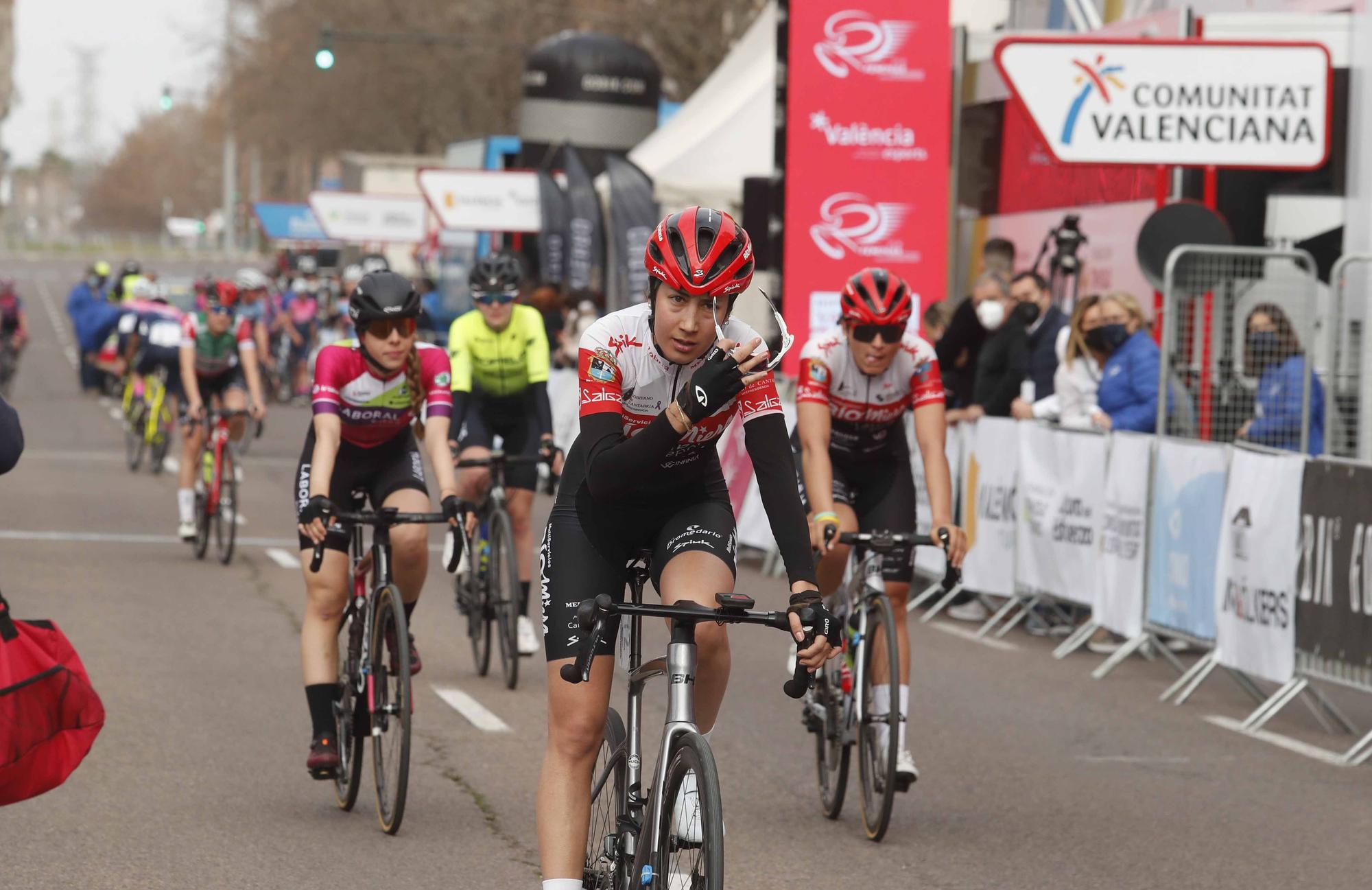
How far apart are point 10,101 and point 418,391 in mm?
141136

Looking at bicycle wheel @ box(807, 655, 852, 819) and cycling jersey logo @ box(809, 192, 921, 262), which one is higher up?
cycling jersey logo @ box(809, 192, 921, 262)

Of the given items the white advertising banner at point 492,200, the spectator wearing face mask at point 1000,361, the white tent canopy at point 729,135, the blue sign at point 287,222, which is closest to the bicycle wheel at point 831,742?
the spectator wearing face mask at point 1000,361

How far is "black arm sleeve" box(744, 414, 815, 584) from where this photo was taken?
16.4ft

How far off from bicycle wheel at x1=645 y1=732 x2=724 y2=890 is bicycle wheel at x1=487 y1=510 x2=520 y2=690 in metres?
5.75

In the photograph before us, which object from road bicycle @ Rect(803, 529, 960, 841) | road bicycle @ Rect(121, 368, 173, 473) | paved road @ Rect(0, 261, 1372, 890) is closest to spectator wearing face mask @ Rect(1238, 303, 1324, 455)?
paved road @ Rect(0, 261, 1372, 890)

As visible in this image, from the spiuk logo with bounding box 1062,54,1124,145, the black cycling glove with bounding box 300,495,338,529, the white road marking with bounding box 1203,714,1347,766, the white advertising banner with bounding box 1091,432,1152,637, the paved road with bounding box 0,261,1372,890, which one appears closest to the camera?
the paved road with bounding box 0,261,1372,890

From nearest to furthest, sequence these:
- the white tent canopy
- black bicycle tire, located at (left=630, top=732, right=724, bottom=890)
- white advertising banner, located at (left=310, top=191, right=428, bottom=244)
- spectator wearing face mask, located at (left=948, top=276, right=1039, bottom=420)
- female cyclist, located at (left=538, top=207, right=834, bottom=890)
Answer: black bicycle tire, located at (left=630, top=732, right=724, bottom=890)
female cyclist, located at (left=538, top=207, right=834, bottom=890)
spectator wearing face mask, located at (left=948, top=276, right=1039, bottom=420)
the white tent canopy
white advertising banner, located at (left=310, top=191, right=428, bottom=244)

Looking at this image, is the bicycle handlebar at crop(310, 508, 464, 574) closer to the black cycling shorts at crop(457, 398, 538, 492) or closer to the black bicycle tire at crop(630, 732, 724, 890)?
the black bicycle tire at crop(630, 732, 724, 890)

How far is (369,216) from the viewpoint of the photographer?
1641 inches

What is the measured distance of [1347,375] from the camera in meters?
14.4

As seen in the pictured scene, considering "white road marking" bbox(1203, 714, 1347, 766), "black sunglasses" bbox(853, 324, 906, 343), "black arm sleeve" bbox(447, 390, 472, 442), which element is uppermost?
"black sunglasses" bbox(853, 324, 906, 343)

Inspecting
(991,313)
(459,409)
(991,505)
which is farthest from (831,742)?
(991,313)

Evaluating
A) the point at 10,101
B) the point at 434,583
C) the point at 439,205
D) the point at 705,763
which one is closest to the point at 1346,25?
the point at 434,583

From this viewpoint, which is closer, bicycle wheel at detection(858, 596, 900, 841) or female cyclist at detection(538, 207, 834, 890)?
female cyclist at detection(538, 207, 834, 890)
